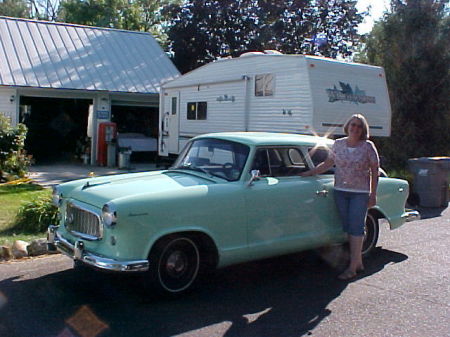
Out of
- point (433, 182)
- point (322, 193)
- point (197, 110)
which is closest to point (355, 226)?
point (322, 193)

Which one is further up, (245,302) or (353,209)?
(353,209)

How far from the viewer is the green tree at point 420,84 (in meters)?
16.9

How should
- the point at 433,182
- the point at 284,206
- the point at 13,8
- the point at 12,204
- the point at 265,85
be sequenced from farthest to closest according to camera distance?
1. the point at 13,8
2. the point at 265,85
3. the point at 433,182
4. the point at 12,204
5. the point at 284,206

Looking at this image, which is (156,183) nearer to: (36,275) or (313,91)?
(36,275)

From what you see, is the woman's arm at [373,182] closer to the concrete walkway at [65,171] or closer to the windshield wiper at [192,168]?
the windshield wiper at [192,168]

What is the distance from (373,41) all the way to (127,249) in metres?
16.4

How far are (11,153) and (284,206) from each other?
909 cm

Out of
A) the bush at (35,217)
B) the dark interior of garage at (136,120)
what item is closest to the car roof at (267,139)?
the bush at (35,217)

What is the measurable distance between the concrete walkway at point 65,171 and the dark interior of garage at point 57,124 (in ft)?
14.2

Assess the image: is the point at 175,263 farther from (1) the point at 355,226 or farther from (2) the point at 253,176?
(1) the point at 355,226

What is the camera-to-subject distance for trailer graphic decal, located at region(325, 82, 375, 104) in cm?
1179

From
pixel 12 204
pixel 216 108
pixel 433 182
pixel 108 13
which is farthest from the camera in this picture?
pixel 108 13

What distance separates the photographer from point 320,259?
6762mm

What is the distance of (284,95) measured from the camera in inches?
472
